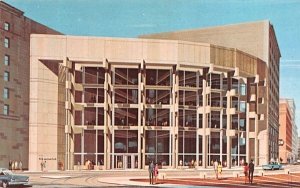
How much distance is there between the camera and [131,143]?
78.2 meters

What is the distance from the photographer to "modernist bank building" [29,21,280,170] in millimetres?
74625

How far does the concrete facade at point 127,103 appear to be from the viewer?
74.6 meters

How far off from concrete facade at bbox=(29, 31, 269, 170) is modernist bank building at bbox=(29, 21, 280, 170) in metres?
0.15

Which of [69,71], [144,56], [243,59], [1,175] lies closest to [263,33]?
[243,59]

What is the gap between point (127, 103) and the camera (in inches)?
3063

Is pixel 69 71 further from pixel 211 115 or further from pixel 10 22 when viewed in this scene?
pixel 211 115

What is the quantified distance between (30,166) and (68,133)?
7.28 m

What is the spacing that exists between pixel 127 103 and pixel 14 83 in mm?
17231

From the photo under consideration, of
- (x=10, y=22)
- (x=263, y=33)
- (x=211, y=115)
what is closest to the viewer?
(x=10, y=22)

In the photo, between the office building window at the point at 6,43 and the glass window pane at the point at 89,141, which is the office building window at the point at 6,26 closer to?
the office building window at the point at 6,43

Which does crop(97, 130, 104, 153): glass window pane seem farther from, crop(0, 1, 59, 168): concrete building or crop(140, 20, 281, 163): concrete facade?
crop(140, 20, 281, 163): concrete facade

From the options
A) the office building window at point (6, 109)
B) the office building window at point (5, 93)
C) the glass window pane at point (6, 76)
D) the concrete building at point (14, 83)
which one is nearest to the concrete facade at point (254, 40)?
the concrete building at point (14, 83)

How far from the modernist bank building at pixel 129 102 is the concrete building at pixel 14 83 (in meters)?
1.18

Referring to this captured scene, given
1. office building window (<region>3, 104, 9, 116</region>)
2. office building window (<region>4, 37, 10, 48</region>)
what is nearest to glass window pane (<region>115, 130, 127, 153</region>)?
office building window (<region>3, 104, 9, 116</region>)
